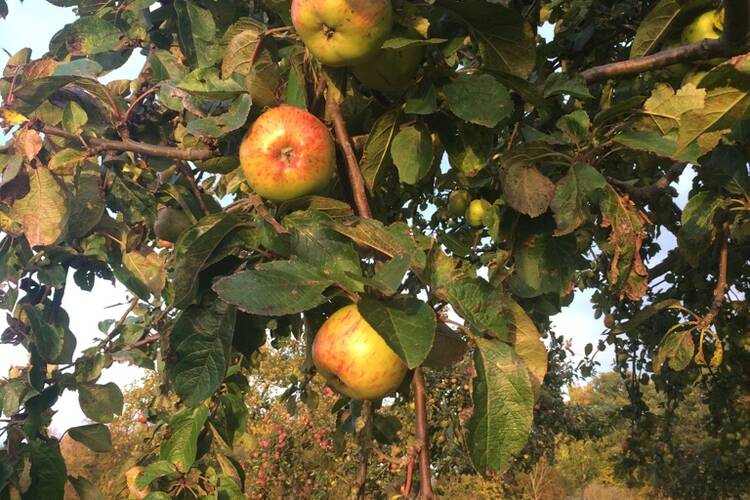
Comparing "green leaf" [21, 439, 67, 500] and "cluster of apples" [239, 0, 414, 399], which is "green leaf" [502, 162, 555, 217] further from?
"green leaf" [21, 439, 67, 500]

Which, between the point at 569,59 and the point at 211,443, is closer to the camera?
the point at 211,443

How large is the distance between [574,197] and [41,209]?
1371mm

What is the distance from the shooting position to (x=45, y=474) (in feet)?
5.32

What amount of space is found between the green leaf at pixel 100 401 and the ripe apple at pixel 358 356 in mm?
1239

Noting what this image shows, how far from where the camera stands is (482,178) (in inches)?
60.8

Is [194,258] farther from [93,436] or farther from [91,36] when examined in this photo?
[93,436]

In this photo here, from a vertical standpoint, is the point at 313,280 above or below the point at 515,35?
below

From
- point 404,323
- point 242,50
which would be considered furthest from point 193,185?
point 404,323

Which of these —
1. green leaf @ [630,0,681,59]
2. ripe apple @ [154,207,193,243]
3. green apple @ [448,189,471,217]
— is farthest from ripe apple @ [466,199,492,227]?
ripe apple @ [154,207,193,243]

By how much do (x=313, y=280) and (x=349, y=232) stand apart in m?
0.12

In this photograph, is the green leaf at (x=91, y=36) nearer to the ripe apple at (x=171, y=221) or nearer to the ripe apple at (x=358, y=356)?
the ripe apple at (x=171, y=221)

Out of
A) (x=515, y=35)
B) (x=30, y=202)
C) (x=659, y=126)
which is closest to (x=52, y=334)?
(x=30, y=202)

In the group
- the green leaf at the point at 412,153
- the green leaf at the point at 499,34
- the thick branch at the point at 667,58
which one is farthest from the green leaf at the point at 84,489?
the thick branch at the point at 667,58

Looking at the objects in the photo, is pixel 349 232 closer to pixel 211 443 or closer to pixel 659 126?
pixel 659 126
